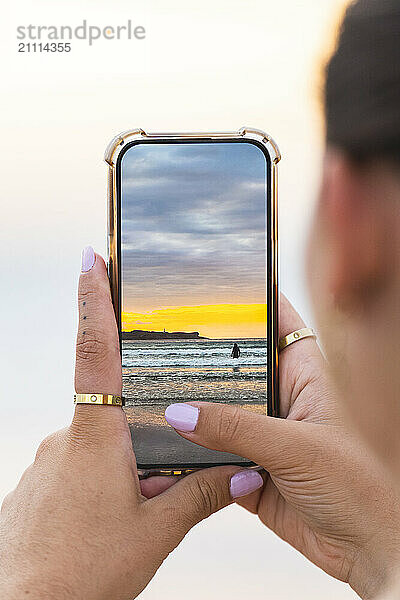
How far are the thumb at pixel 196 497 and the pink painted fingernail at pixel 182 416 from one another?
40 millimetres

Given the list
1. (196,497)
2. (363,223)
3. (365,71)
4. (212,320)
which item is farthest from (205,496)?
(365,71)

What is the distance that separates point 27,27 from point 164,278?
684mm

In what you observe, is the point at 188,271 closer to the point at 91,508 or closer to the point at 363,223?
the point at 91,508

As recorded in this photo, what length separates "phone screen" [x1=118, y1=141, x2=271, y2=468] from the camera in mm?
405

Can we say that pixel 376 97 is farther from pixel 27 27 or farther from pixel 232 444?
pixel 232 444

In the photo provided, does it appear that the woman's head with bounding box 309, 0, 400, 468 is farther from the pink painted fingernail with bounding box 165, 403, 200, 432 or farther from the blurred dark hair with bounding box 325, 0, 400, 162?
the pink painted fingernail with bounding box 165, 403, 200, 432

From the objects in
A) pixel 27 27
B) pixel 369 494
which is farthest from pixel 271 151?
pixel 27 27

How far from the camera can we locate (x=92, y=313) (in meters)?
0.37

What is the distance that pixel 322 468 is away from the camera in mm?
368

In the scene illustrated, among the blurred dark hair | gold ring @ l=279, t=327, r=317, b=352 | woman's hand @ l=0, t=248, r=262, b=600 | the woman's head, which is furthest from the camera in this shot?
the blurred dark hair

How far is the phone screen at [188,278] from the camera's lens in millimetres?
405

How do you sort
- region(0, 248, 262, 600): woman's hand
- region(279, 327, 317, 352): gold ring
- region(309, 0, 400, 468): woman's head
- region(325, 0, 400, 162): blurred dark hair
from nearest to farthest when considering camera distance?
region(0, 248, 262, 600): woman's hand → region(279, 327, 317, 352): gold ring → region(309, 0, 400, 468): woman's head → region(325, 0, 400, 162): blurred dark hair

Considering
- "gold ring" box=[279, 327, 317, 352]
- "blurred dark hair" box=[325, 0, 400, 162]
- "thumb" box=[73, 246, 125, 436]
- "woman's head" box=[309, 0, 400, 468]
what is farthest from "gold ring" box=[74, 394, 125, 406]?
→ "blurred dark hair" box=[325, 0, 400, 162]

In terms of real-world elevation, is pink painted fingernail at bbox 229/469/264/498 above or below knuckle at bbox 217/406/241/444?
below
